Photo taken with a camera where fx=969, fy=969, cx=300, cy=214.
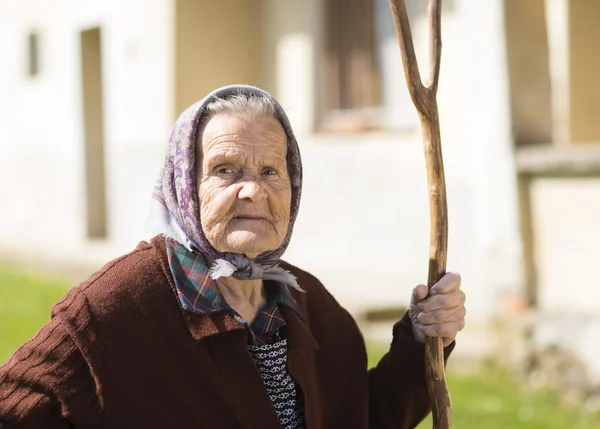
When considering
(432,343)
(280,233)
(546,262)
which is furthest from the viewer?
(546,262)

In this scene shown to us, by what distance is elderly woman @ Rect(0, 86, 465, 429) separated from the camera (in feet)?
6.65

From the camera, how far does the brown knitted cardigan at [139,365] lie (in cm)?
200

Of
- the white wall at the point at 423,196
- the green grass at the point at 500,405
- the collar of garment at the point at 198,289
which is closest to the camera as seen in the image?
the collar of garment at the point at 198,289

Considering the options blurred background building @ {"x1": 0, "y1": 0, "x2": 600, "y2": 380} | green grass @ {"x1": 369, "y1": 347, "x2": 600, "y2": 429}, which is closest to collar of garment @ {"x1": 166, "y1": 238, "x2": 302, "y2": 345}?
blurred background building @ {"x1": 0, "y1": 0, "x2": 600, "y2": 380}

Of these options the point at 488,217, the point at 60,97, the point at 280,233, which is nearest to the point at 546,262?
the point at 488,217

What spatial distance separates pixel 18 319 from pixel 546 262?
14.8ft

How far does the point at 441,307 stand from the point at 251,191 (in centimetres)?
57

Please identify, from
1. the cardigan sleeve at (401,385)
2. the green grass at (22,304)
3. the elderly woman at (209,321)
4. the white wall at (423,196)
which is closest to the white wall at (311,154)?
the white wall at (423,196)

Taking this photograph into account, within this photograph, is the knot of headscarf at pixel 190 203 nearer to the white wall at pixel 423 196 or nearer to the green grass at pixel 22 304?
the white wall at pixel 423 196

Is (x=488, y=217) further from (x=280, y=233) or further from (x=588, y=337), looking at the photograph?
(x=280, y=233)

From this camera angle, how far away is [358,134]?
8.12m

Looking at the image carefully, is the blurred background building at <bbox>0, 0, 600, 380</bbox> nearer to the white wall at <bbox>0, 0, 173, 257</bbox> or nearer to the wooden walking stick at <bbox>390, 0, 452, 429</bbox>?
the white wall at <bbox>0, 0, 173, 257</bbox>

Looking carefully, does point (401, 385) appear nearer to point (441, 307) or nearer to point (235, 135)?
point (441, 307)

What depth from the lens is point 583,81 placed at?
246 inches
